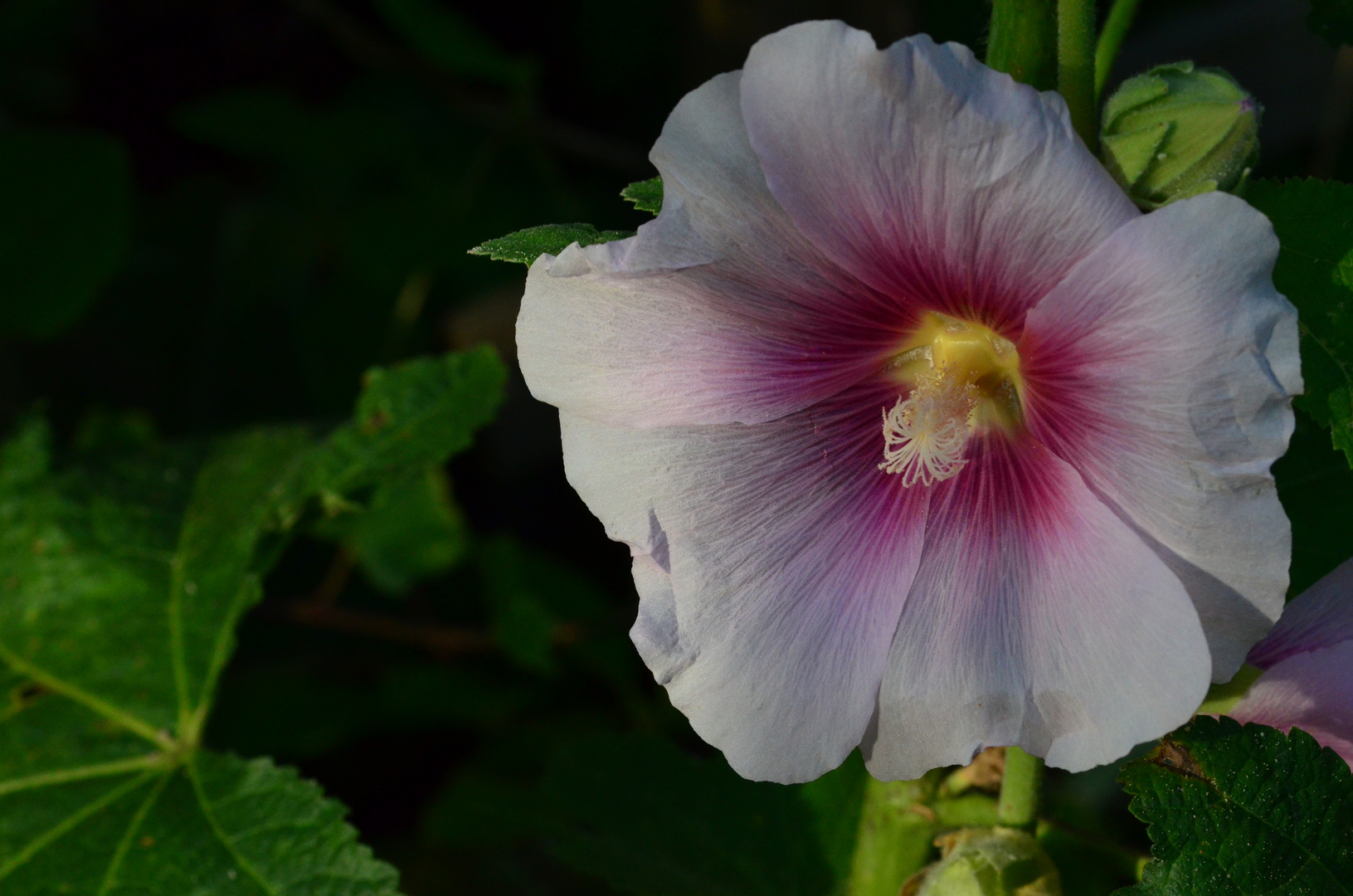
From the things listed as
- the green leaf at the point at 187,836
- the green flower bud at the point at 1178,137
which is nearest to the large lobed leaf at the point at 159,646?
the green leaf at the point at 187,836

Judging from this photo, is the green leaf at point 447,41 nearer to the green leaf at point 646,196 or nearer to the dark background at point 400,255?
the dark background at point 400,255

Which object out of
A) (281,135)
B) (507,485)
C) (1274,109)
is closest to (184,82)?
(281,135)

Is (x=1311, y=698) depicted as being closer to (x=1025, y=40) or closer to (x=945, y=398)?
(x=945, y=398)

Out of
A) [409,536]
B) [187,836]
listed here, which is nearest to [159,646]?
[187,836]

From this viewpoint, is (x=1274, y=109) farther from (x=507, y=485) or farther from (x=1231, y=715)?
(x=1231, y=715)

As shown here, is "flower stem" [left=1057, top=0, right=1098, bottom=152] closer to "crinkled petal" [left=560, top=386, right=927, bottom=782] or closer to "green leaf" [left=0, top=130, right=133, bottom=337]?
"crinkled petal" [left=560, top=386, right=927, bottom=782]
